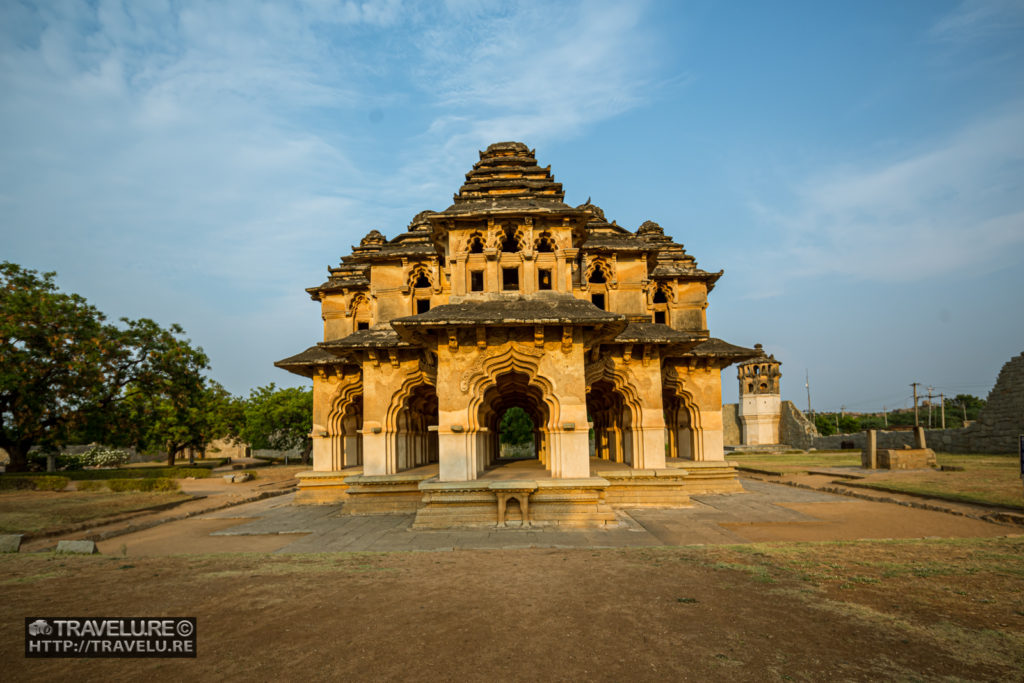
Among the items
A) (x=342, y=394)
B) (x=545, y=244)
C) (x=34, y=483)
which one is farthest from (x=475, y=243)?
(x=34, y=483)

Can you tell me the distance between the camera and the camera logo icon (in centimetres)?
626

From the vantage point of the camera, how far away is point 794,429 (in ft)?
160

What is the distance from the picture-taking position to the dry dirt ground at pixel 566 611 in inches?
201

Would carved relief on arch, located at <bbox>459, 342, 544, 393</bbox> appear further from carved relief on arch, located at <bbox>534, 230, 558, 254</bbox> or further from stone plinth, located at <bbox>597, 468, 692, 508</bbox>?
stone plinth, located at <bbox>597, 468, 692, 508</bbox>

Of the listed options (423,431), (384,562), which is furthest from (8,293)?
(384,562)

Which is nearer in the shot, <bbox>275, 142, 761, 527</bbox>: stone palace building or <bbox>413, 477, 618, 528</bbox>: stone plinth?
<bbox>413, 477, 618, 528</bbox>: stone plinth

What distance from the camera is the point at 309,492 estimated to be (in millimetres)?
19469

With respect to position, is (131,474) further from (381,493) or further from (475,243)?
(475,243)

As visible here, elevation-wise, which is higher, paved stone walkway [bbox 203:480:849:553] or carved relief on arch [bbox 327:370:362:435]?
carved relief on arch [bbox 327:370:362:435]

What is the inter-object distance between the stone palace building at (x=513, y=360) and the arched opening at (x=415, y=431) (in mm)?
113

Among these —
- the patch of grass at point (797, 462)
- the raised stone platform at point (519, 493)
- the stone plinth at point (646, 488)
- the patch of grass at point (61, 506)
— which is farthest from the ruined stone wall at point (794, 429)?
the patch of grass at point (61, 506)

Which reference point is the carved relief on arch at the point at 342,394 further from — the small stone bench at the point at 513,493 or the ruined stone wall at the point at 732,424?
the ruined stone wall at the point at 732,424

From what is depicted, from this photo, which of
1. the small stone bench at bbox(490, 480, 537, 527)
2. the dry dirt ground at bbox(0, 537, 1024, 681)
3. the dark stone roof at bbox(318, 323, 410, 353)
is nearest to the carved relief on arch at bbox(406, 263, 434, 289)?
the dark stone roof at bbox(318, 323, 410, 353)

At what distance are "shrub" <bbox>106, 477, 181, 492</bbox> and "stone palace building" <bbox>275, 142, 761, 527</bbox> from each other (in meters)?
8.88
